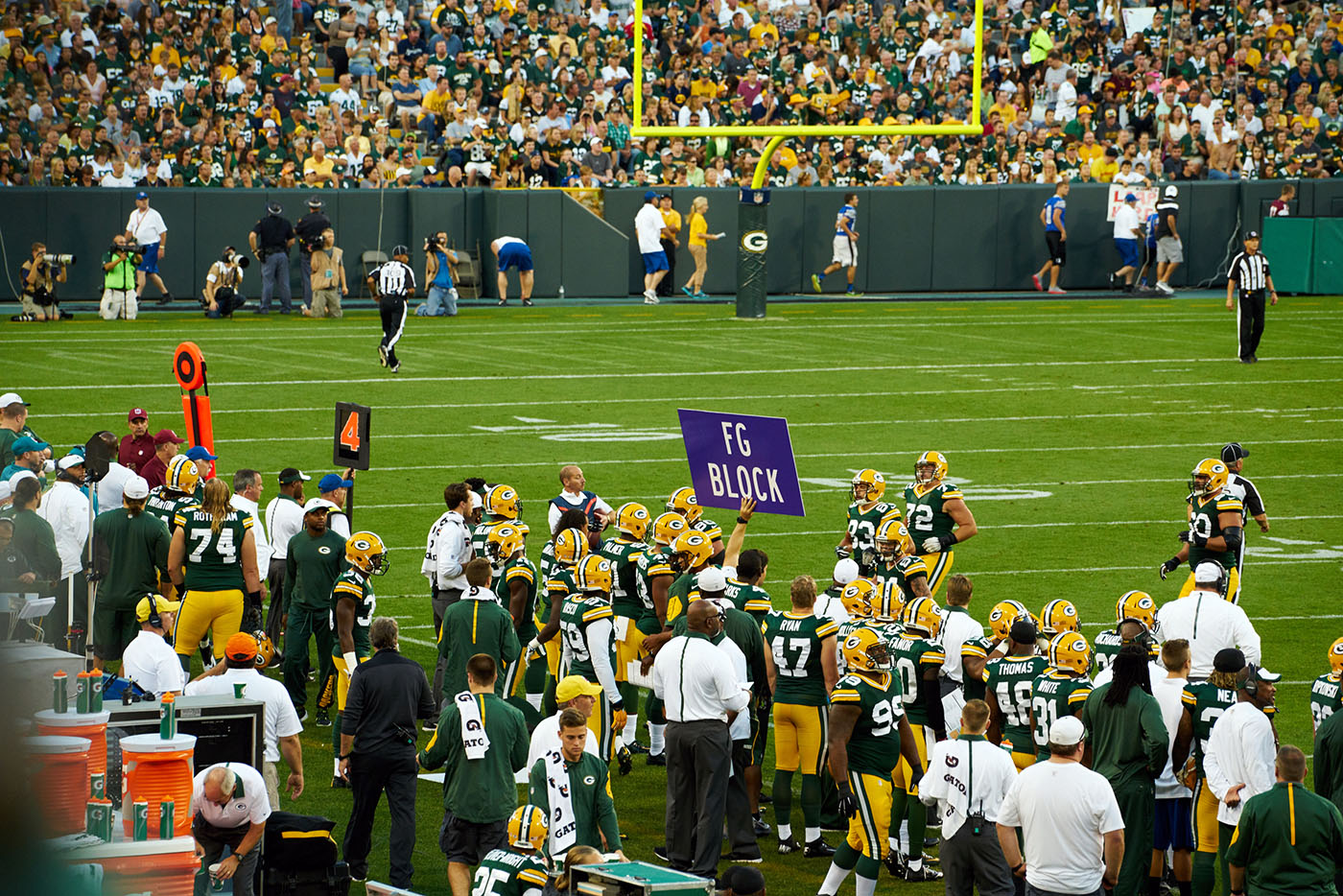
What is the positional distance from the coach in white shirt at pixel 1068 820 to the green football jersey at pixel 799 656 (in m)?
2.13

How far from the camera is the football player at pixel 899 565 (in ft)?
34.3

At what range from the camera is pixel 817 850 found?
9.13m

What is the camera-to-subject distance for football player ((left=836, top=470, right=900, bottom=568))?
11469 millimetres

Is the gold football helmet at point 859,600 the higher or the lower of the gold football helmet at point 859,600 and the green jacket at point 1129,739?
the higher

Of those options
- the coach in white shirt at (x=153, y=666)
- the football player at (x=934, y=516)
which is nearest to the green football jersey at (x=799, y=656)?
the coach in white shirt at (x=153, y=666)

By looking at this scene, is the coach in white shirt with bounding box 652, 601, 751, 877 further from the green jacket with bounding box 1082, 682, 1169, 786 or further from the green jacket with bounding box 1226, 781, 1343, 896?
the green jacket with bounding box 1226, 781, 1343, 896

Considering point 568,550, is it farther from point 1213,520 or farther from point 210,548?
point 1213,520

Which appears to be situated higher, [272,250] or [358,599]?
[272,250]

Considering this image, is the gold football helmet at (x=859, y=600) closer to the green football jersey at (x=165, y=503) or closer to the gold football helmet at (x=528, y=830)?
the gold football helmet at (x=528, y=830)

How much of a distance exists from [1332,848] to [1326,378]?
20.5 m

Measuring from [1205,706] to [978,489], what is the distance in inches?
420

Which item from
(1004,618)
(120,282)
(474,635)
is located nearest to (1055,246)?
(120,282)

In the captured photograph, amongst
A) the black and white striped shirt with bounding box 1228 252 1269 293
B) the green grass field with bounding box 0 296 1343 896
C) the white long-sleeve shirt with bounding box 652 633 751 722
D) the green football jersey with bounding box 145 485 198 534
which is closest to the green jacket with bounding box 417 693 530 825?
the white long-sleeve shirt with bounding box 652 633 751 722

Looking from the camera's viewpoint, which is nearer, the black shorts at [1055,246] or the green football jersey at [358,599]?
the green football jersey at [358,599]
